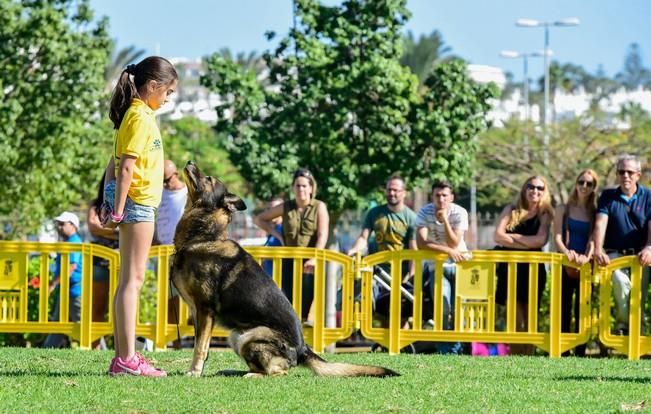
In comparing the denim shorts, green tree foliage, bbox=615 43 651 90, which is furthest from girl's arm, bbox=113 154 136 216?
green tree foliage, bbox=615 43 651 90

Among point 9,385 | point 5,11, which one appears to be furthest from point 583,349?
point 5,11

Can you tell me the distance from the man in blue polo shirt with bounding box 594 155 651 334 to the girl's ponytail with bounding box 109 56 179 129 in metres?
5.65

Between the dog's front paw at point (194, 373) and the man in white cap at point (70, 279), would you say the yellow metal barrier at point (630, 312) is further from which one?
the man in white cap at point (70, 279)

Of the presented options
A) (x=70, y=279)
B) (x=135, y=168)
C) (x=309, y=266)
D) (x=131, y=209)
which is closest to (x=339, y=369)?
(x=131, y=209)

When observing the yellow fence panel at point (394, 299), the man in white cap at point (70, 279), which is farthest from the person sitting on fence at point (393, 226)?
the man in white cap at point (70, 279)

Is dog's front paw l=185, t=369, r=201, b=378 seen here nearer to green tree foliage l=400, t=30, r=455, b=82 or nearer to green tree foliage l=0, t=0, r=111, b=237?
green tree foliage l=0, t=0, r=111, b=237

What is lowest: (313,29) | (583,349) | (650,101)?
(583,349)

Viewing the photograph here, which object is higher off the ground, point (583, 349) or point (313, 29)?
point (313, 29)

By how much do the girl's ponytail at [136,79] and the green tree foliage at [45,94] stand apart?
15504 millimetres

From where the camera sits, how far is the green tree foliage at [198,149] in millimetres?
50469

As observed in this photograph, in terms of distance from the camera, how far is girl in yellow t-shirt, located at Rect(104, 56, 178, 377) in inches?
312

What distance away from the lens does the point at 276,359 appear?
8.48 m

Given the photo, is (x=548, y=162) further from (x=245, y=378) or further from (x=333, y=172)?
(x=245, y=378)

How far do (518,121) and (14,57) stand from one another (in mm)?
28396
